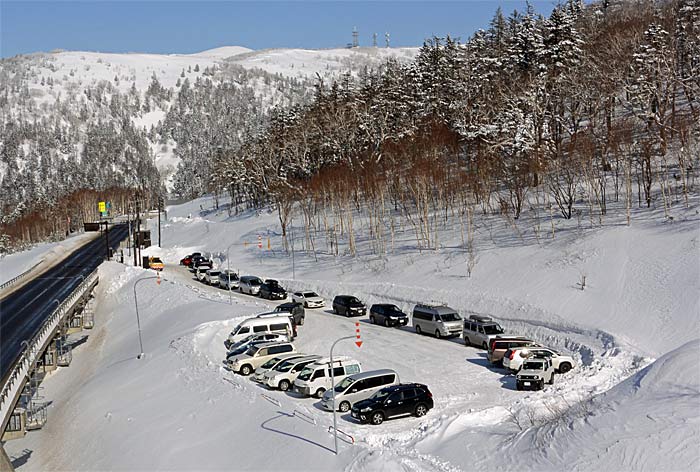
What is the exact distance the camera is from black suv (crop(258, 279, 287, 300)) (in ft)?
180

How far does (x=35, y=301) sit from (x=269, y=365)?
118ft

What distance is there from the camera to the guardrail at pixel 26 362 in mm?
32659

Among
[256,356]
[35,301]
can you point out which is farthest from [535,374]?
[35,301]

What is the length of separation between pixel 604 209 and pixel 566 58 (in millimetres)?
21395

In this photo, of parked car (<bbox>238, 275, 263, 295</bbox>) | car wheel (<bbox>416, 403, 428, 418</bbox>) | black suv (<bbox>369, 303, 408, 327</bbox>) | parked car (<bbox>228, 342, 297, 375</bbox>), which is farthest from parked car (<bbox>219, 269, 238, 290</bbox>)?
car wheel (<bbox>416, 403, 428, 418</bbox>)

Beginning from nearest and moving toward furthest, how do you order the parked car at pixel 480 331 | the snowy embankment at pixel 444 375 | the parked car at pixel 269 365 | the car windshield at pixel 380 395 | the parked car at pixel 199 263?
1. the snowy embankment at pixel 444 375
2. the car windshield at pixel 380 395
3. the parked car at pixel 269 365
4. the parked car at pixel 480 331
5. the parked car at pixel 199 263

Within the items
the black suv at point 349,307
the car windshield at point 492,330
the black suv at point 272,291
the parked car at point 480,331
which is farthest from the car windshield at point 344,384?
the black suv at point 272,291

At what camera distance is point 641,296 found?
39.3 m

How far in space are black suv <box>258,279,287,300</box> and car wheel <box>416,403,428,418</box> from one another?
1141 inches

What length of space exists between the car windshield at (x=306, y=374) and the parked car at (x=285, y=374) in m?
0.73

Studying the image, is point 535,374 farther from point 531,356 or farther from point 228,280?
point 228,280

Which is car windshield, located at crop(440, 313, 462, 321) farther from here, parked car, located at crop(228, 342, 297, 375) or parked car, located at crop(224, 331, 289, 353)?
parked car, located at crop(228, 342, 297, 375)

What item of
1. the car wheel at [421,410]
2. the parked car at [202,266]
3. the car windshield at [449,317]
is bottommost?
the car wheel at [421,410]

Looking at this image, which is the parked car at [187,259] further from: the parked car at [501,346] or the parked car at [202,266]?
the parked car at [501,346]
